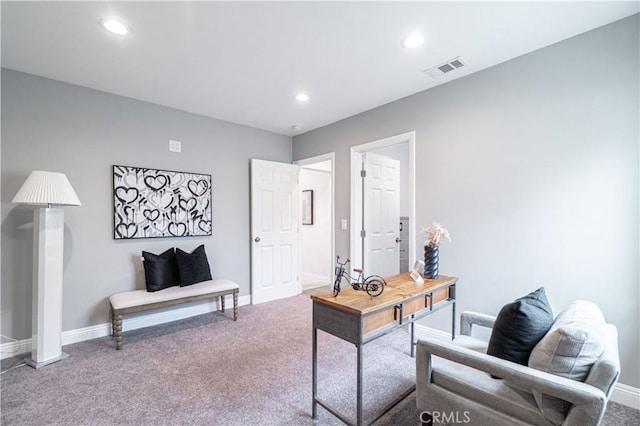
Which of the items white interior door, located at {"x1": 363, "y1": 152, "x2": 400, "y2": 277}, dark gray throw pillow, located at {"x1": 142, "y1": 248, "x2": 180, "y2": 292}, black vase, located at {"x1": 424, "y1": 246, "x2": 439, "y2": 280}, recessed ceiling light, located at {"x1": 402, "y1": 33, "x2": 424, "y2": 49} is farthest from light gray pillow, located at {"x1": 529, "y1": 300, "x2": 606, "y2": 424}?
dark gray throw pillow, located at {"x1": 142, "y1": 248, "x2": 180, "y2": 292}

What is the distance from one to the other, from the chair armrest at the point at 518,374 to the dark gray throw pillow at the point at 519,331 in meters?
0.08

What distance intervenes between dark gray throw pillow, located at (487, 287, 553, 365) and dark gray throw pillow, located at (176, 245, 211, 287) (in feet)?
10.0

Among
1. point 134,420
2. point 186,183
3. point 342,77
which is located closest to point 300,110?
point 342,77

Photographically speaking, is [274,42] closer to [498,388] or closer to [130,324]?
[498,388]

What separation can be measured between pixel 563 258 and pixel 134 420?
320 centimetres

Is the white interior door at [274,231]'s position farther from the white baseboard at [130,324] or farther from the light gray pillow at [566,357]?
the light gray pillow at [566,357]

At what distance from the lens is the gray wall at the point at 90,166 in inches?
106

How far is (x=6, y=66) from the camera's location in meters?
2.63

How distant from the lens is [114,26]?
2061 millimetres

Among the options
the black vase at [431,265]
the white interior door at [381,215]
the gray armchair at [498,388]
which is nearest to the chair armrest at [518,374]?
the gray armchair at [498,388]

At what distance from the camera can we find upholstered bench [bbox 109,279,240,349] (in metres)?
2.83

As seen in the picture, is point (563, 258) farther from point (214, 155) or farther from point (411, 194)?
point (214, 155)

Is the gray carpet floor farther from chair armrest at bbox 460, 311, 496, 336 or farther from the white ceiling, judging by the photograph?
the white ceiling

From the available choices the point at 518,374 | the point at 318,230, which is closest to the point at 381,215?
the point at 318,230
